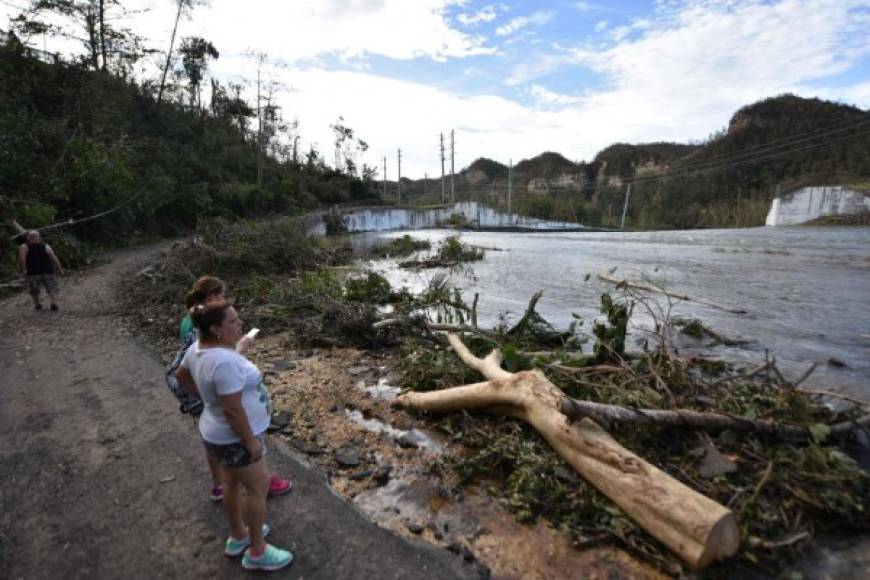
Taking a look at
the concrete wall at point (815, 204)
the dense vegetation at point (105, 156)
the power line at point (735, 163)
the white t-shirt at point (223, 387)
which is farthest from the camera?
the power line at point (735, 163)

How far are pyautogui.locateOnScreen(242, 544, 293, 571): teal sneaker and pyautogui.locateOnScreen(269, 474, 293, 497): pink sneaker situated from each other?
26.2 inches

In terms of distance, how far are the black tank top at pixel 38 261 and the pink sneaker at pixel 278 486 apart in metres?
7.50

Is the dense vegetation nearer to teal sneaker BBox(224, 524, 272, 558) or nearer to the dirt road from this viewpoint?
A: the dirt road

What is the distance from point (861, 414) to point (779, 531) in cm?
196

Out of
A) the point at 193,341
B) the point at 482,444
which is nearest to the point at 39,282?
the point at 193,341

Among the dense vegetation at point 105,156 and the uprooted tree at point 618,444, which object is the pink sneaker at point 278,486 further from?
the dense vegetation at point 105,156

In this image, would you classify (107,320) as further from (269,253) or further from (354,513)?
(354,513)

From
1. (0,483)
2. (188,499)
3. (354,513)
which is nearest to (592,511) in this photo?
(354,513)

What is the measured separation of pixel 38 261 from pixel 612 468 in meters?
9.41

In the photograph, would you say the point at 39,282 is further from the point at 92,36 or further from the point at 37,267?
the point at 92,36

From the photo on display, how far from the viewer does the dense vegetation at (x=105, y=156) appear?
12977 millimetres

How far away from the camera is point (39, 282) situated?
8.05 meters

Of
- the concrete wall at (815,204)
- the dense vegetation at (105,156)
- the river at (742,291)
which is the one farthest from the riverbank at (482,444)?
the concrete wall at (815,204)

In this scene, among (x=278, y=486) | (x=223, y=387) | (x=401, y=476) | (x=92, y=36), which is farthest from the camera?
(x=92, y=36)
